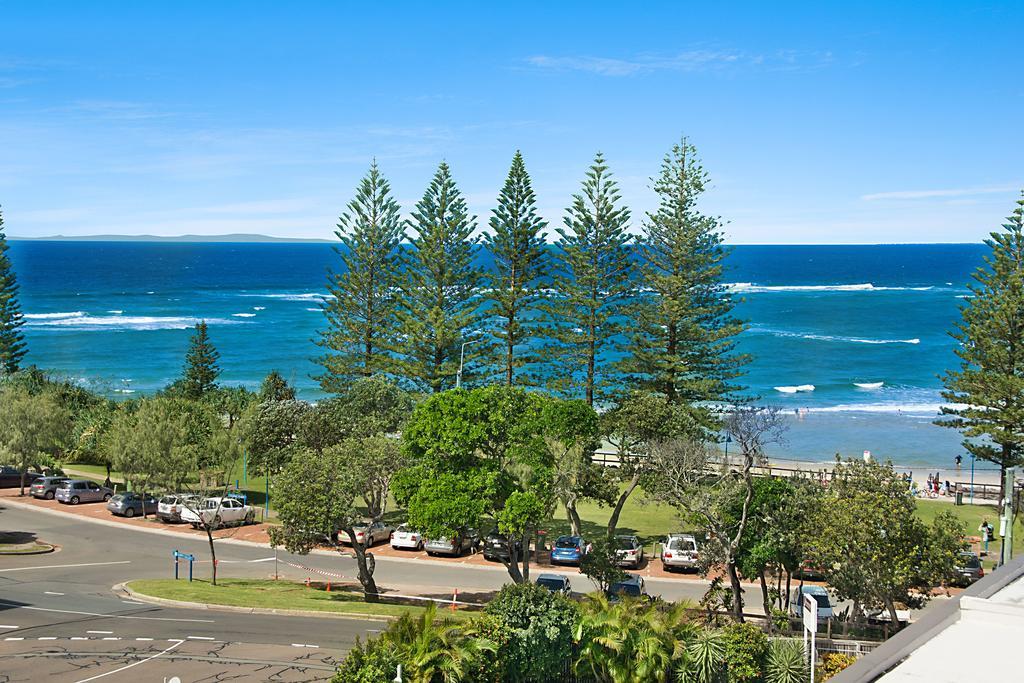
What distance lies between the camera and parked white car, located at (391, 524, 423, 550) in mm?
28469

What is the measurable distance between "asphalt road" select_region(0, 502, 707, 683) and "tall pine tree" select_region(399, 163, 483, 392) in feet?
45.3

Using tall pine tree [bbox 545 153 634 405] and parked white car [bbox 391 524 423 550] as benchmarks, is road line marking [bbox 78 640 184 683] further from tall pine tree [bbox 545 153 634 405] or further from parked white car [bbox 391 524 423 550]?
tall pine tree [bbox 545 153 634 405]

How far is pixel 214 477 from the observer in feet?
116

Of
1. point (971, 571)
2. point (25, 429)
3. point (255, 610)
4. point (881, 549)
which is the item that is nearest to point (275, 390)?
point (25, 429)

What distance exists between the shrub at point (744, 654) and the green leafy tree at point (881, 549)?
11.0ft

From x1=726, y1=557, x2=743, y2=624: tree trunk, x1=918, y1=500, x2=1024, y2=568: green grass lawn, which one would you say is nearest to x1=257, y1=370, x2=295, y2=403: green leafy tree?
x1=918, y1=500, x2=1024, y2=568: green grass lawn

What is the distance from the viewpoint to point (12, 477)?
123 ft

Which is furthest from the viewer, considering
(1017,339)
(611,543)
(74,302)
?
(74,302)

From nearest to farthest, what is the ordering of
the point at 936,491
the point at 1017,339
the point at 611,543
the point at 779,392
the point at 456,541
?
the point at 611,543
the point at 456,541
the point at 1017,339
the point at 936,491
the point at 779,392

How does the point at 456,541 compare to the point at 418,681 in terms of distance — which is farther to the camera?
the point at 456,541

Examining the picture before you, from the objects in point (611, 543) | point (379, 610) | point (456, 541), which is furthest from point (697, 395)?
point (379, 610)

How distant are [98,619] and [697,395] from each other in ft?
87.4

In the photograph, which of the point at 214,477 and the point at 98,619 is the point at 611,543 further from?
the point at 214,477

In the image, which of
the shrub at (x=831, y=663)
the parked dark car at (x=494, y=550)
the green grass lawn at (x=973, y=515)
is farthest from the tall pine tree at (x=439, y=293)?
the shrub at (x=831, y=663)
